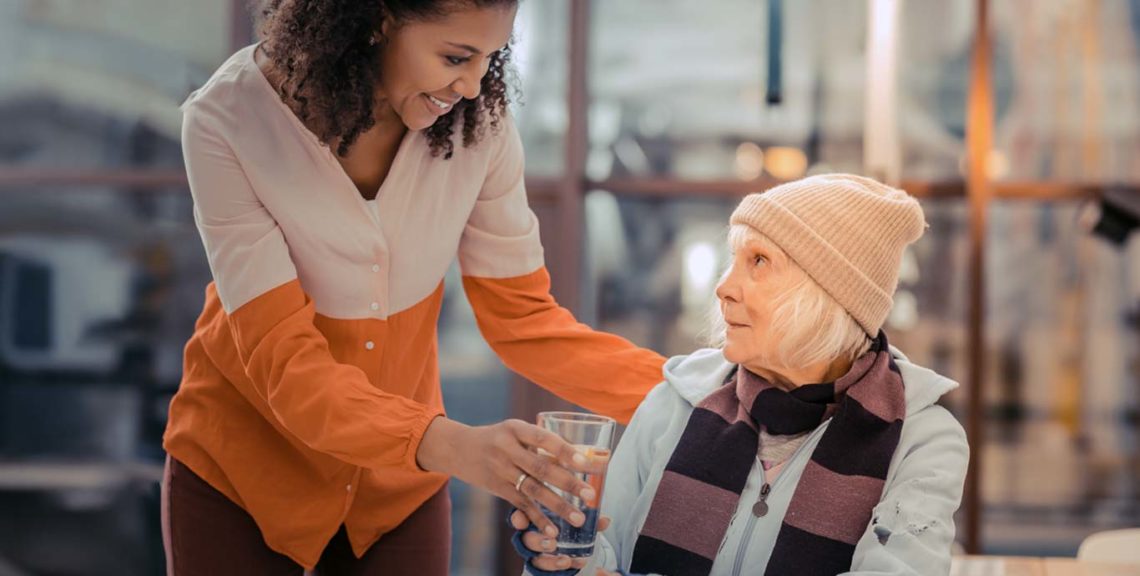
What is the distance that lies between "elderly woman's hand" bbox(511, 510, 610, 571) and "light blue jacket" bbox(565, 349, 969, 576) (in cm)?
23

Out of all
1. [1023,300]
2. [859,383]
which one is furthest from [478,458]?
[1023,300]

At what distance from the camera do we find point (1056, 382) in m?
4.78

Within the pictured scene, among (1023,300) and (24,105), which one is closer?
(1023,300)

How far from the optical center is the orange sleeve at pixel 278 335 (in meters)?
1.82

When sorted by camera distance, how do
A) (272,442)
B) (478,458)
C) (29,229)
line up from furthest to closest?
(29,229)
(272,442)
(478,458)

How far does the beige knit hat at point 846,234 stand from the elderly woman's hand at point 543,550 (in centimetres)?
57

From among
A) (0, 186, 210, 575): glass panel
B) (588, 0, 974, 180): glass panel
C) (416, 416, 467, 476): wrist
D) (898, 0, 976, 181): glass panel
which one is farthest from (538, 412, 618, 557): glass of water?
(0, 186, 210, 575): glass panel

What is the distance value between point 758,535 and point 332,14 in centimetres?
106

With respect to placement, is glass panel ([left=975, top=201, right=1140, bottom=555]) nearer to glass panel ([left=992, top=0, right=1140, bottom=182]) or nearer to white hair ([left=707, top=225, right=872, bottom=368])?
glass panel ([left=992, top=0, right=1140, bottom=182])

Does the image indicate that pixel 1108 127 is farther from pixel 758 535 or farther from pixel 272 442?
pixel 272 442

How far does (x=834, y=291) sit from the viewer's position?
1.95 metres

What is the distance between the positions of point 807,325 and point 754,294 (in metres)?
0.10

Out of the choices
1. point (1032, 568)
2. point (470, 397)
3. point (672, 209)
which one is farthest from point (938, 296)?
point (1032, 568)

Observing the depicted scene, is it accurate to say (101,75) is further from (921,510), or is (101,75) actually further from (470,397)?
(921,510)
